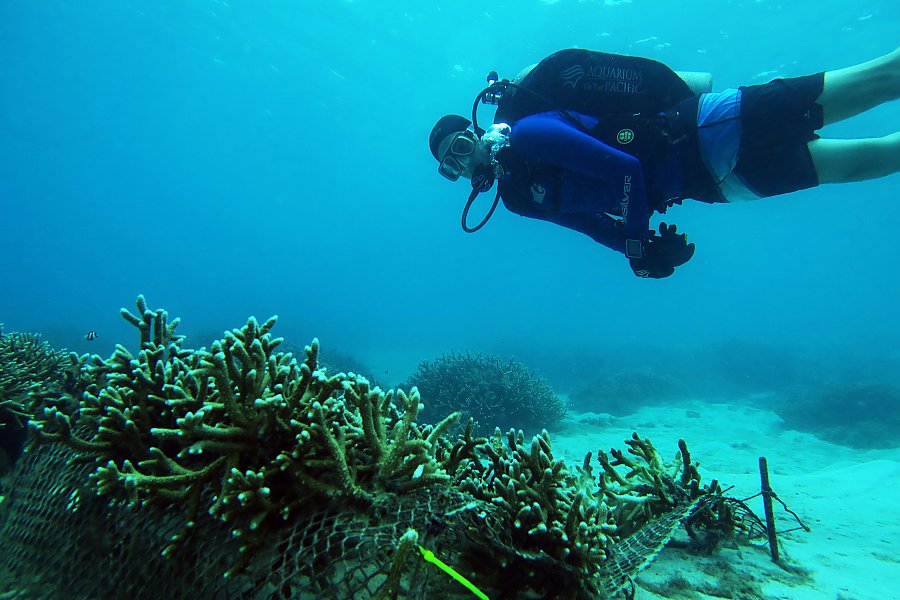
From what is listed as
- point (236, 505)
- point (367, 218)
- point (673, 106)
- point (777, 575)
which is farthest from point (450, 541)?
point (367, 218)

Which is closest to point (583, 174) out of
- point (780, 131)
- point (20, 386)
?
point (780, 131)

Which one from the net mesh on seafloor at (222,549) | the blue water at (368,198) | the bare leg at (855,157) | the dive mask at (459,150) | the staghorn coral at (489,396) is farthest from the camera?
the blue water at (368,198)

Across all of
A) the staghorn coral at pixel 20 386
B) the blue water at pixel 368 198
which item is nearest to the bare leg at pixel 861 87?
the staghorn coral at pixel 20 386

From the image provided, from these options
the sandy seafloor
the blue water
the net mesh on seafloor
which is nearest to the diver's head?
the net mesh on seafloor

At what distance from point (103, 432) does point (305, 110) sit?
51154 millimetres

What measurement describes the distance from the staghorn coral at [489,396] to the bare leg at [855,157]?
7.04 m

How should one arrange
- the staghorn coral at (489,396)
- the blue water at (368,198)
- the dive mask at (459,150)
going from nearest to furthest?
the dive mask at (459,150), the staghorn coral at (489,396), the blue water at (368,198)

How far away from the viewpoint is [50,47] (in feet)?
126

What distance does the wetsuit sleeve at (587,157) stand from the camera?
3.75 meters

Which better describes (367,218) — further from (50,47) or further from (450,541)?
(450,541)

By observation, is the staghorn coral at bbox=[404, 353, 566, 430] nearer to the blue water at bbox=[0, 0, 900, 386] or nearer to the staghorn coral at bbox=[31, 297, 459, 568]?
the staghorn coral at bbox=[31, 297, 459, 568]

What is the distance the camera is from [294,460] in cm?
174

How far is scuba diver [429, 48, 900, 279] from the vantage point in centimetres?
368

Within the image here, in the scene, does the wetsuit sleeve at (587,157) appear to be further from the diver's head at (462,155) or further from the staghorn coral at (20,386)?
the staghorn coral at (20,386)
